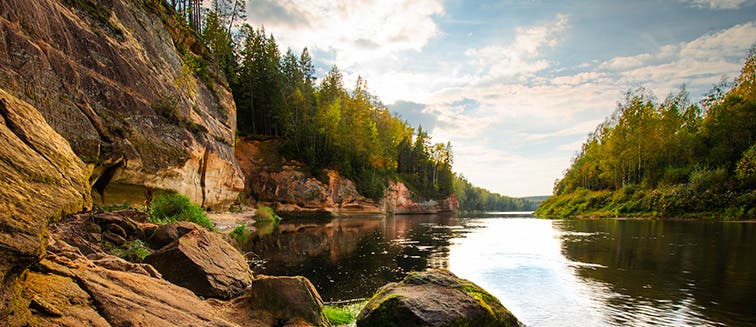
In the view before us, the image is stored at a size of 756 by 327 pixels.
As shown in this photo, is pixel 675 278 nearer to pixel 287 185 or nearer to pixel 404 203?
pixel 287 185

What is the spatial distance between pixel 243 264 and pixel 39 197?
6.31 meters

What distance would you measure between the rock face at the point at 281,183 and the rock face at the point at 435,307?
41.4 m

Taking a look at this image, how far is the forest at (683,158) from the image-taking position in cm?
3678

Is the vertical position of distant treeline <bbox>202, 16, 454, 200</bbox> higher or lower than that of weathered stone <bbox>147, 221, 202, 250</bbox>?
higher

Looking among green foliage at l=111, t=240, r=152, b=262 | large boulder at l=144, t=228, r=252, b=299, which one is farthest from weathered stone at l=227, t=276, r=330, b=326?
green foliage at l=111, t=240, r=152, b=262

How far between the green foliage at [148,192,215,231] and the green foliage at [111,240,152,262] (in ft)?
26.0

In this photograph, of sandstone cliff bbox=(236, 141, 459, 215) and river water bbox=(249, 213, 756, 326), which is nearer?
river water bbox=(249, 213, 756, 326)

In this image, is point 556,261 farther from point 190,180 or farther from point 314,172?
point 314,172

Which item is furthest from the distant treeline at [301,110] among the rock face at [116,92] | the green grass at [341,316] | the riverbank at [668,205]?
the green grass at [341,316]

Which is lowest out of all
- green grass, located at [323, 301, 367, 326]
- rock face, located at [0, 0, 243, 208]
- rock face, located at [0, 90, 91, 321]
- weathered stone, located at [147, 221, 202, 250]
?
green grass, located at [323, 301, 367, 326]

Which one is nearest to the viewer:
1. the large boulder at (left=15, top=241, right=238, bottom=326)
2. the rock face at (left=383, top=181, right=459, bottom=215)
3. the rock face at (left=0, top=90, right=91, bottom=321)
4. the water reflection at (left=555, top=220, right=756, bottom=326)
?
the rock face at (left=0, top=90, right=91, bottom=321)

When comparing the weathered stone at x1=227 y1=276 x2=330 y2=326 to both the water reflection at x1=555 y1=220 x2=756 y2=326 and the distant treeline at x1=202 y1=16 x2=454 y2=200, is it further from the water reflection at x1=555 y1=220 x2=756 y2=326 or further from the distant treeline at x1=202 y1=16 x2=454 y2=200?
the distant treeline at x1=202 y1=16 x2=454 y2=200

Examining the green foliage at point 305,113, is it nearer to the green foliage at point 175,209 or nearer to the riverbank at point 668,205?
the green foliage at point 175,209

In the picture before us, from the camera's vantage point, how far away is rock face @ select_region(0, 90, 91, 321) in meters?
2.96
